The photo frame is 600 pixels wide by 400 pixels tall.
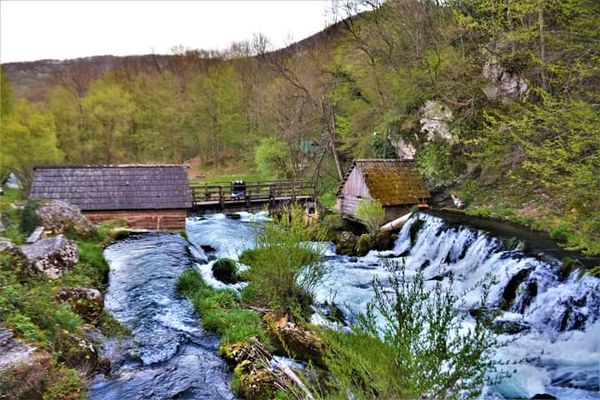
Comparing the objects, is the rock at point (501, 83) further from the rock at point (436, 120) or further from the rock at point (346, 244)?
the rock at point (346, 244)

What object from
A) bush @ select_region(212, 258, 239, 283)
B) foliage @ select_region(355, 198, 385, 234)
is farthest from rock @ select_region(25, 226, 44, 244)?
foliage @ select_region(355, 198, 385, 234)

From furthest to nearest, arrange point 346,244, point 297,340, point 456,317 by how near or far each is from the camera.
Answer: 1. point 346,244
2. point 456,317
3. point 297,340

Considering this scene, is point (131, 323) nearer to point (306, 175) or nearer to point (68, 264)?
point (68, 264)

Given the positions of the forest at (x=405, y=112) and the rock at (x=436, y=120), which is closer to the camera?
the forest at (x=405, y=112)

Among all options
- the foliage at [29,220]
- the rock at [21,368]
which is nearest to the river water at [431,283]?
the rock at [21,368]

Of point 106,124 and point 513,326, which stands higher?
point 106,124

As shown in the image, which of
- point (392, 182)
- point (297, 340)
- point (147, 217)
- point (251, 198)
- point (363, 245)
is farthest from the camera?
point (251, 198)

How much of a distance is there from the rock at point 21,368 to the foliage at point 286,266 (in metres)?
3.84

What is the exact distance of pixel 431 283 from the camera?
11273 millimetres

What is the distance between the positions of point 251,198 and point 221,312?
15.8 metres

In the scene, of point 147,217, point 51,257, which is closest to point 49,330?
point 51,257

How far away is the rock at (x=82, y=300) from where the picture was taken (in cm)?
779

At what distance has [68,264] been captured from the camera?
31.8 ft

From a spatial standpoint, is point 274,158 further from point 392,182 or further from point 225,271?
point 225,271
